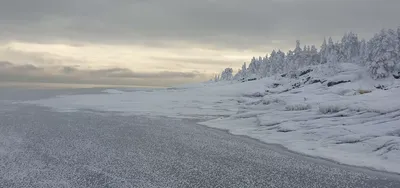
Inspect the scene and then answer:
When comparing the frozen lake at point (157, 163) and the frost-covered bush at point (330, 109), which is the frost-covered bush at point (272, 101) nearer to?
the frost-covered bush at point (330, 109)

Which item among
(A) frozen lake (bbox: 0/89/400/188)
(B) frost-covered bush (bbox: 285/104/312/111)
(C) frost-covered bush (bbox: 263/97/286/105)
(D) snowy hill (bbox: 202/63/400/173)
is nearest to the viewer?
(A) frozen lake (bbox: 0/89/400/188)

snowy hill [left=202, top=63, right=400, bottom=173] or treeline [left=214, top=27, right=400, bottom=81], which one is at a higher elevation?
treeline [left=214, top=27, right=400, bottom=81]

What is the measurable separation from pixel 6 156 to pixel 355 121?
2566 centimetres

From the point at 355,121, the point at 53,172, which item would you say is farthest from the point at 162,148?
the point at 355,121

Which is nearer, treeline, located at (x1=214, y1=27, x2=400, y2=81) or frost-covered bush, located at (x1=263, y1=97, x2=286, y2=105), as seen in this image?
frost-covered bush, located at (x1=263, y1=97, x2=286, y2=105)

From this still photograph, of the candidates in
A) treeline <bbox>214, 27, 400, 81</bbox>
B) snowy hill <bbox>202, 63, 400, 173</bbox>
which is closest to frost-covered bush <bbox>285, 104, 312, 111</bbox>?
snowy hill <bbox>202, 63, 400, 173</bbox>

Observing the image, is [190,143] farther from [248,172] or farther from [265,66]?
[265,66]

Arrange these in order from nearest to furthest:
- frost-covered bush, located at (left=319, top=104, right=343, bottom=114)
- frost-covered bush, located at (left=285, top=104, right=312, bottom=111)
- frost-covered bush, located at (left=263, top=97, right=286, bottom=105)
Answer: frost-covered bush, located at (left=319, top=104, right=343, bottom=114), frost-covered bush, located at (left=285, top=104, right=312, bottom=111), frost-covered bush, located at (left=263, top=97, right=286, bottom=105)

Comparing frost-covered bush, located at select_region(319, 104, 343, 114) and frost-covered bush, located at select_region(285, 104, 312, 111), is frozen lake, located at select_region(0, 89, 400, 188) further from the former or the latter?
frost-covered bush, located at select_region(285, 104, 312, 111)

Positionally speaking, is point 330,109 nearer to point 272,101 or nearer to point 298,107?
point 298,107

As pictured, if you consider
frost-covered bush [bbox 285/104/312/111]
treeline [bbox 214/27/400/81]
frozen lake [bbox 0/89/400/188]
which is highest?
treeline [bbox 214/27/400/81]

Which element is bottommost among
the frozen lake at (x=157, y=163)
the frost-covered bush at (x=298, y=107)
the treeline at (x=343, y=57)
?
the frozen lake at (x=157, y=163)

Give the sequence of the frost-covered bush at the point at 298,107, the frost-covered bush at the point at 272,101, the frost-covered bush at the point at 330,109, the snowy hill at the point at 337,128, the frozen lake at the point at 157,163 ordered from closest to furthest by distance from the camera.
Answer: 1. the frozen lake at the point at 157,163
2. the snowy hill at the point at 337,128
3. the frost-covered bush at the point at 330,109
4. the frost-covered bush at the point at 298,107
5. the frost-covered bush at the point at 272,101

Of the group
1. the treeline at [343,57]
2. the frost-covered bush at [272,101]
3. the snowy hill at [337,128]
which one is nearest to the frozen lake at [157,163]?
the snowy hill at [337,128]
